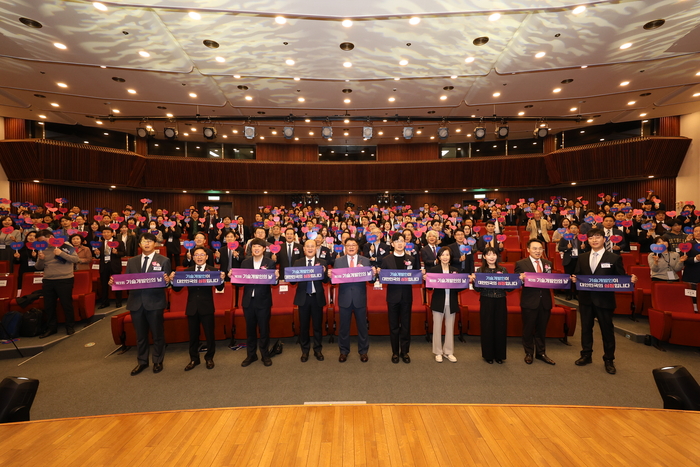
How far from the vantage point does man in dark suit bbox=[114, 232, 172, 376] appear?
A: 406 cm

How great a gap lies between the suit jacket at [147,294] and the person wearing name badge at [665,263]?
7736mm

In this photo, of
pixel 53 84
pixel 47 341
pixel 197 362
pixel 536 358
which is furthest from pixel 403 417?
pixel 53 84

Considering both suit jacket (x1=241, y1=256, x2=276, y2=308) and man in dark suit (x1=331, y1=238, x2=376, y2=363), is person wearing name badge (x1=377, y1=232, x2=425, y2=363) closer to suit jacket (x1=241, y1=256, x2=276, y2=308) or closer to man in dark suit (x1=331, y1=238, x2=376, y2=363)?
man in dark suit (x1=331, y1=238, x2=376, y2=363)

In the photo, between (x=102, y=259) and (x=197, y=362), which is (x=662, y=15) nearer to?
(x=197, y=362)

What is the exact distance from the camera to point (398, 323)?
429 cm

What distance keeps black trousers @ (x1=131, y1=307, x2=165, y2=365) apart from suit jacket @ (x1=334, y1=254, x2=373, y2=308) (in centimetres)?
254

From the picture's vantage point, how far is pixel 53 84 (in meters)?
7.83

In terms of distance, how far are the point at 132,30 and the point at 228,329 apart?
5708 millimetres

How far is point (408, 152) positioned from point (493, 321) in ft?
44.9

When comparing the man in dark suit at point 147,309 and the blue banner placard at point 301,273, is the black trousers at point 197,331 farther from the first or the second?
the blue banner placard at point 301,273

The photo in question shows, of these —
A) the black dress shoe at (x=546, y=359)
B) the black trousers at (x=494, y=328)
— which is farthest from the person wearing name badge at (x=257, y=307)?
the black dress shoe at (x=546, y=359)

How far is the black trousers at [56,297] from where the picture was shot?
206 inches

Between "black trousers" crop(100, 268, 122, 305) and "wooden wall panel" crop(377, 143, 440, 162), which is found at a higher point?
"wooden wall panel" crop(377, 143, 440, 162)

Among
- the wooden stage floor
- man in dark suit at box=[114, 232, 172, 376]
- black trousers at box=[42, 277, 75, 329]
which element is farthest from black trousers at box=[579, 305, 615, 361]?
black trousers at box=[42, 277, 75, 329]
